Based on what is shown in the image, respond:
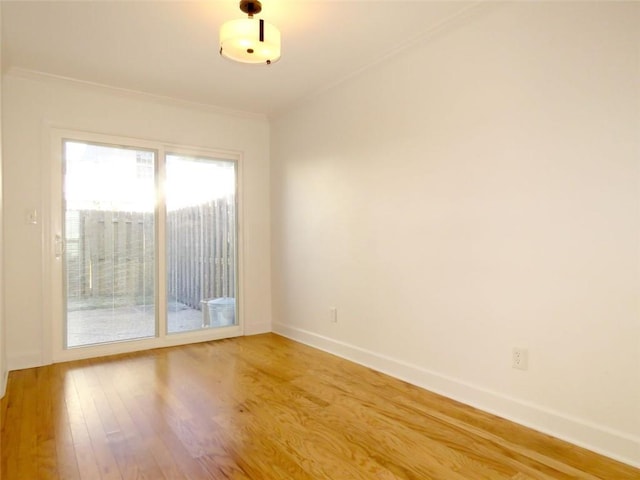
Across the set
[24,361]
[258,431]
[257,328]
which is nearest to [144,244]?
[24,361]

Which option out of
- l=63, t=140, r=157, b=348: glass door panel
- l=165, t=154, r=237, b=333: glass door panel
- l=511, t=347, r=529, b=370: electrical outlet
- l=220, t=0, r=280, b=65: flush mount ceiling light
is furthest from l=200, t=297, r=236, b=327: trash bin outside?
l=511, t=347, r=529, b=370: electrical outlet

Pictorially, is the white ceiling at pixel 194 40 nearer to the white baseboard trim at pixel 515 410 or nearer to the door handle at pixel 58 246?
the door handle at pixel 58 246

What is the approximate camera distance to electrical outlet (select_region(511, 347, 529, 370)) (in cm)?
219

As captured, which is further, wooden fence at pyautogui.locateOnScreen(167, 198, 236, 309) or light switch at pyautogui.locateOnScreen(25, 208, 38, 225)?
wooden fence at pyautogui.locateOnScreen(167, 198, 236, 309)

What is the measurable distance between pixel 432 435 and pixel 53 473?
1836 mm

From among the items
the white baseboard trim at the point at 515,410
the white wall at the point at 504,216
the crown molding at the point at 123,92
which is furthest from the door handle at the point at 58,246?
the white baseboard trim at the point at 515,410

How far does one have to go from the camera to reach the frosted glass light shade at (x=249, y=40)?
6.99 ft

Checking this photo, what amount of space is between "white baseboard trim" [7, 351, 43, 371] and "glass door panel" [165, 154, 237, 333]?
1.10 m

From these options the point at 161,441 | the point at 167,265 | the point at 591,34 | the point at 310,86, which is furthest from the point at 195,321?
the point at 591,34

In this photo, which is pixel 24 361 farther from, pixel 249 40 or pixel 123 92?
pixel 249 40

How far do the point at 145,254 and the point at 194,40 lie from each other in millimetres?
2110

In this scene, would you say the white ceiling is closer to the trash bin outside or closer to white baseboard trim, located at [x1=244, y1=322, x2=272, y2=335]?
the trash bin outside

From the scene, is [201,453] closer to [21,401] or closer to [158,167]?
[21,401]

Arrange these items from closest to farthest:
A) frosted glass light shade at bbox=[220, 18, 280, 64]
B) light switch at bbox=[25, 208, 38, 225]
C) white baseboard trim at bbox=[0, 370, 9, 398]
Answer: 1. frosted glass light shade at bbox=[220, 18, 280, 64]
2. white baseboard trim at bbox=[0, 370, 9, 398]
3. light switch at bbox=[25, 208, 38, 225]
